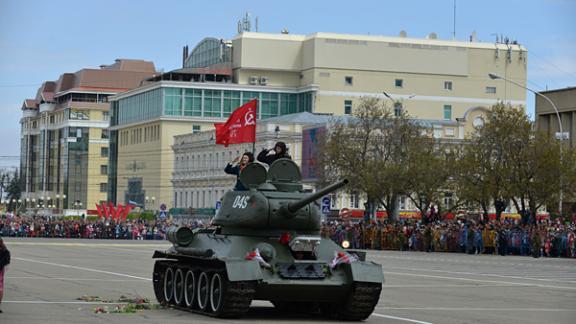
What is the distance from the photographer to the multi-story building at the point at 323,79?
116 metres

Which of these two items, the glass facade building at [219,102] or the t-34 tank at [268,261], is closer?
the t-34 tank at [268,261]

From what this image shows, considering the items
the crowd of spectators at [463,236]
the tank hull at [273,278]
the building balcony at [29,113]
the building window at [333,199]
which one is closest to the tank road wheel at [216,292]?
the tank hull at [273,278]

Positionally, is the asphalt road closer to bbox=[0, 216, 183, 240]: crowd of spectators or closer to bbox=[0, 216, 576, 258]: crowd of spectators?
bbox=[0, 216, 576, 258]: crowd of spectators

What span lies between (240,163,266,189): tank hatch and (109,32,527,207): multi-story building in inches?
3650

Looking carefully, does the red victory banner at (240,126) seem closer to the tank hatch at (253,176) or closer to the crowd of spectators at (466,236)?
the tank hatch at (253,176)

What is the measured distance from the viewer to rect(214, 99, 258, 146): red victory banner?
36.7 m

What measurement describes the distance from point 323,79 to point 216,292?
3782 inches

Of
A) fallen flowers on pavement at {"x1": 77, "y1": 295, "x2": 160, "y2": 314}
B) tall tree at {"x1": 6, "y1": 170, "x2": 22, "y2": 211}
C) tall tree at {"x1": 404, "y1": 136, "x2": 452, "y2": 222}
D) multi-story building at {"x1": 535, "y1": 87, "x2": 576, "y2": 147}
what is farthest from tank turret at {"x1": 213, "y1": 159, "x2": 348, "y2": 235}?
tall tree at {"x1": 6, "y1": 170, "x2": 22, "y2": 211}

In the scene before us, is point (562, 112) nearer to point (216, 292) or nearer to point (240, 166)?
point (240, 166)

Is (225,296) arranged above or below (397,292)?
above

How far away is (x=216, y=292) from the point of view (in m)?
20.1

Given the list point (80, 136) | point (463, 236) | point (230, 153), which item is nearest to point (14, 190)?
point (80, 136)

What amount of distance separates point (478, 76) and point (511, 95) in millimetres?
3657

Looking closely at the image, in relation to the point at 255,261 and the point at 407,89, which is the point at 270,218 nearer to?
the point at 255,261
